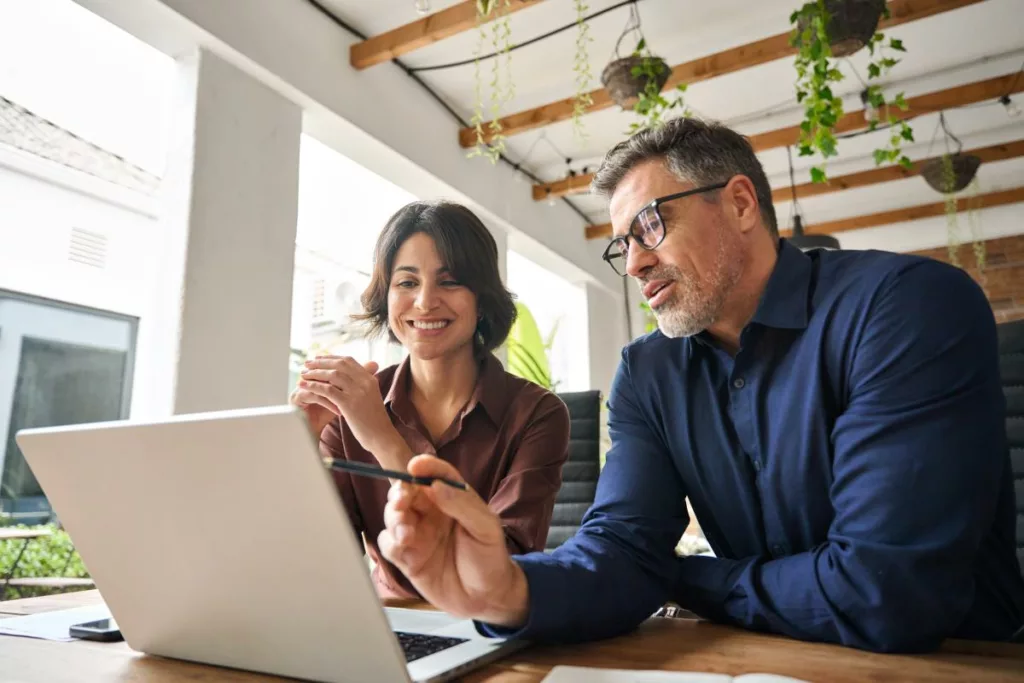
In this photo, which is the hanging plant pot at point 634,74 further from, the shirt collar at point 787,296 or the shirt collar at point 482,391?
the shirt collar at point 787,296

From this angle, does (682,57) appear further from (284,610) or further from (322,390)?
(284,610)

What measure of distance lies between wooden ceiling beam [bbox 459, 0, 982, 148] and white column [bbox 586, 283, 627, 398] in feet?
7.28

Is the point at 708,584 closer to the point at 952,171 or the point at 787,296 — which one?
the point at 787,296

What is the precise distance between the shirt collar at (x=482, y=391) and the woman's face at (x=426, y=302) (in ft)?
0.25

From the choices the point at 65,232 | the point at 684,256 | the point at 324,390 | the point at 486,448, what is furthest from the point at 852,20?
the point at 65,232

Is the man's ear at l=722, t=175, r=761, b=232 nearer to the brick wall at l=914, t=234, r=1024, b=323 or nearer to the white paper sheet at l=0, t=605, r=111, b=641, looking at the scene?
the white paper sheet at l=0, t=605, r=111, b=641

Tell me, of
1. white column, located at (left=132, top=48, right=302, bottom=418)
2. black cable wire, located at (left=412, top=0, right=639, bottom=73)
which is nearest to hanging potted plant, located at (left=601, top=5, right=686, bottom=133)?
black cable wire, located at (left=412, top=0, right=639, bottom=73)

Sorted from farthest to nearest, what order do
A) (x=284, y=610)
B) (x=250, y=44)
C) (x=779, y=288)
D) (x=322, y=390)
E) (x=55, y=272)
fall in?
(x=55, y=272) < (x=250, y=44) < (x=322, y=390) < (x=779, y=288) < (x=284, y=610)

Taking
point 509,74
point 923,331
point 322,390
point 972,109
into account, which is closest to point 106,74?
point 509,74

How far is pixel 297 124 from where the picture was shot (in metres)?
3.13

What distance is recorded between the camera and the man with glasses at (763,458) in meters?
0.80

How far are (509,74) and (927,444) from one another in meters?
3.40

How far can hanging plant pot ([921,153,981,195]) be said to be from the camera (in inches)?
172

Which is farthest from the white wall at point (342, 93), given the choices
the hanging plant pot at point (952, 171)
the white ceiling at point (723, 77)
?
the hanging plant pot at point (952, 171)
